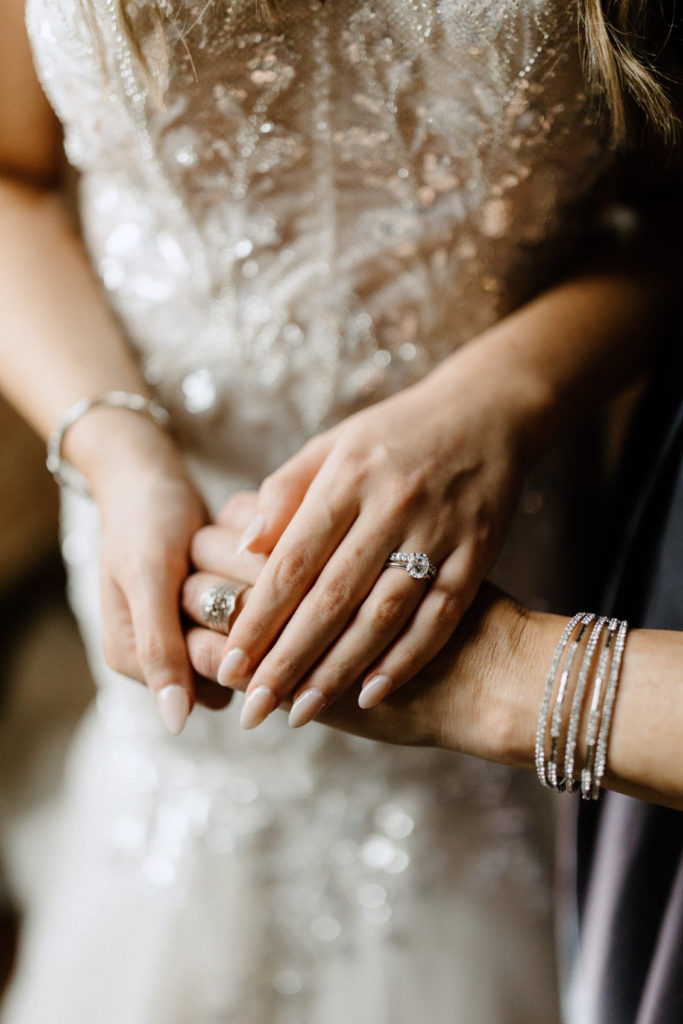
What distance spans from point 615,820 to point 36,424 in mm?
630

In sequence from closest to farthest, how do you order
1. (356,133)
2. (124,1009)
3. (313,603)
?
(313,603) → (356,133) → (124,1009)

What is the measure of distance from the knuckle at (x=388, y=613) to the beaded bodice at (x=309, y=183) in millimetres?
268

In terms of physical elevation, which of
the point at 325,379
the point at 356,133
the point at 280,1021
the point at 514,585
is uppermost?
the point at 356,133

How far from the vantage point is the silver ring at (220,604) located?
479 mm

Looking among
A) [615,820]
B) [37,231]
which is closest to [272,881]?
[615,820]

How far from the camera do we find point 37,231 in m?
0.65

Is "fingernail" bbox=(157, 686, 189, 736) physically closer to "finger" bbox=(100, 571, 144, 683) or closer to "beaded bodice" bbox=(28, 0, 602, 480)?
"finger" bbox=(100, 571, 144, 683)

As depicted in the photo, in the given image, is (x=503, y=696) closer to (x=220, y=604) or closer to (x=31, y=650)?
(x=220, y=604)

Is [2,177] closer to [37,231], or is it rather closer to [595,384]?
[37,231]

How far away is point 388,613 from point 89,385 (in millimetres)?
352

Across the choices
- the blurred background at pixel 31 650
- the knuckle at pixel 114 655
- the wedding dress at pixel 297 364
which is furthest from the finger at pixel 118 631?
the blurred background at pixel 31 650

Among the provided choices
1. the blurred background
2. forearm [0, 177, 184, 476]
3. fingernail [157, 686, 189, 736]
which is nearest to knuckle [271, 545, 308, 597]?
fingernail [157, 686, 189, 736]

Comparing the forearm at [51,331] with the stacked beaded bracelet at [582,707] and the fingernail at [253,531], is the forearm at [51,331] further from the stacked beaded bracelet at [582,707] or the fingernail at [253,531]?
the stacked beaded bracelet at [582,707]

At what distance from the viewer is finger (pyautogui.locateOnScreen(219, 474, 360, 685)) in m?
0.45
